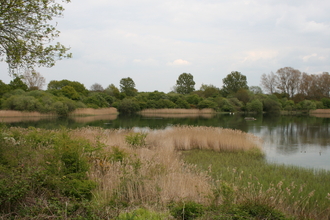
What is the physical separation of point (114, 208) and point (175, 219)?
969 millimetres

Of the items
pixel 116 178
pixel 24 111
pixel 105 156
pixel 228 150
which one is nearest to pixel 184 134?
pixel 228 150

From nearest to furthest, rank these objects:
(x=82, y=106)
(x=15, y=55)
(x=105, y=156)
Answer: (x=105, y=156) → (x=15, y=55) → (x=82, y=106)

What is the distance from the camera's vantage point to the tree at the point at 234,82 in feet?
294

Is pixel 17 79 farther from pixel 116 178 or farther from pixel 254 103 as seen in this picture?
pixel 254 103

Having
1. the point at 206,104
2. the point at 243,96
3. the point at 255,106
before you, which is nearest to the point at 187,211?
the point at 206,104

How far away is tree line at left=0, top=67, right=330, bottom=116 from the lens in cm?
4316

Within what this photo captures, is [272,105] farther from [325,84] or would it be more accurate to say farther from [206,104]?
[325,84]

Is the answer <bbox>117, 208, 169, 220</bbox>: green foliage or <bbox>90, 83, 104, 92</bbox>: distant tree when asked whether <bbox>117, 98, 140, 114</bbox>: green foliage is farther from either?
<bbox>117, 208, 169, 220</bbox>: green foliage

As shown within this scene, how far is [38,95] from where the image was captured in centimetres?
4622

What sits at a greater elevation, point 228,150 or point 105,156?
point 105,156

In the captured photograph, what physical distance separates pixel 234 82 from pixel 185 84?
56.3 ft

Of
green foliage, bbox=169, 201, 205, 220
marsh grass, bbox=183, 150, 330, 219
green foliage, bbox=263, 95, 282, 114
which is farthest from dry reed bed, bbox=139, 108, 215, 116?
green foliage, bbox=169, 201, 205, 220

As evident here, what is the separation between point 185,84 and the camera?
9381cm

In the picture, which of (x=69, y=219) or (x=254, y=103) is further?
(x=254, y=103)
